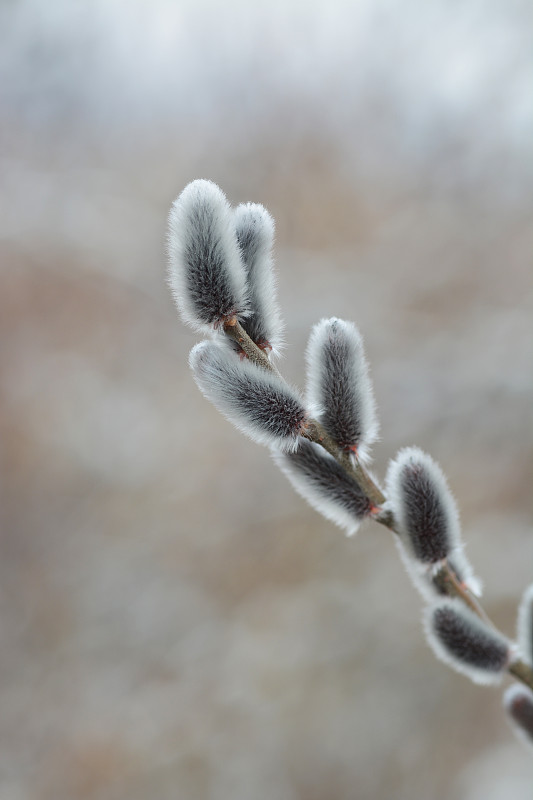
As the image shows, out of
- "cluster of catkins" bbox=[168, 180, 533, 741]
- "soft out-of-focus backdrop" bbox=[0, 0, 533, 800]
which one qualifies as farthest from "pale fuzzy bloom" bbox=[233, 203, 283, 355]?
"soft out-of-focus backdrop" bbox=[0, 0, 533, 800]

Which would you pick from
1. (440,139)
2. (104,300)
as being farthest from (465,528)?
(104,300)

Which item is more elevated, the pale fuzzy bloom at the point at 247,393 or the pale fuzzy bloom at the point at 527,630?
the pale fuzzy bloom at the point at 247,393

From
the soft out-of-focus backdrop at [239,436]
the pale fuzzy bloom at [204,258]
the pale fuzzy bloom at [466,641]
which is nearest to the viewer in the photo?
the pale fuzzy bloom at [204,258]

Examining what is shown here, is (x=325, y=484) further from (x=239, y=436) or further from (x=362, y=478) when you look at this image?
(x=239, y=436)

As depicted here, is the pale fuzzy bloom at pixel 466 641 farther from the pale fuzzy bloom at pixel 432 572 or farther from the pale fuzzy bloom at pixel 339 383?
the pale fuzzy bloom at pixel 339 383

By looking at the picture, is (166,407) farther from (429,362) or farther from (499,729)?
(499,729)

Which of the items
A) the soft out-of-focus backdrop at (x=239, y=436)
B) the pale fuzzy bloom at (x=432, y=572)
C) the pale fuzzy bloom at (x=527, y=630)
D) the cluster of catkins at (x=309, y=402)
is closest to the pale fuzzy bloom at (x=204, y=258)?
the cluster of catkins at (x=309, y=402)
